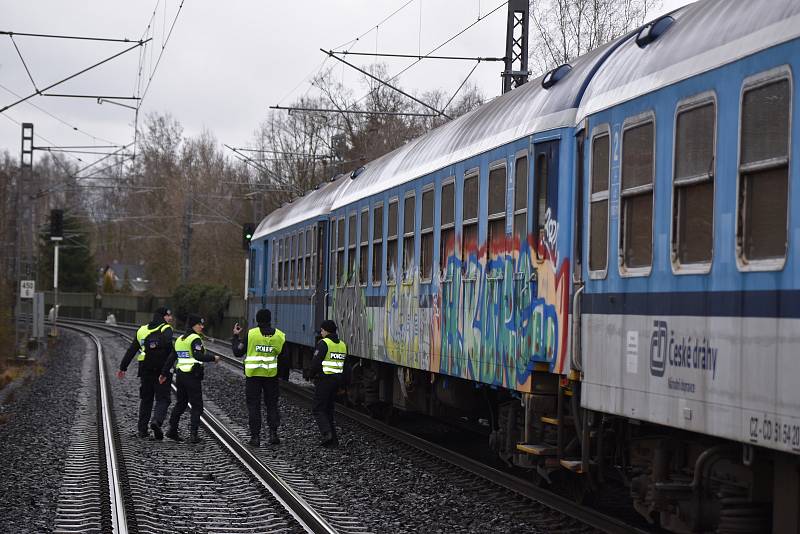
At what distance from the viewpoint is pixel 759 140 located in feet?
20.9

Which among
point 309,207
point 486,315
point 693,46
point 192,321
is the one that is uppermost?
point 309,207

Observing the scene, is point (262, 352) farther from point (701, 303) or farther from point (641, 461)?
point (701, 303)

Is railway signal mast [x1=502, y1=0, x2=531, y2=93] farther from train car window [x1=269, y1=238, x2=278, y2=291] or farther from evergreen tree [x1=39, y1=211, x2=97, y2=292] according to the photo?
evergreen tree [x1=39, y1=211, x2=97, y2=292]

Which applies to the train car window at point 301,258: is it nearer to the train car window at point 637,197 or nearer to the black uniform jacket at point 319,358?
the black uniform jacket at point 319,358

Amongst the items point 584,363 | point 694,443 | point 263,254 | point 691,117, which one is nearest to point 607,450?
point 584,363

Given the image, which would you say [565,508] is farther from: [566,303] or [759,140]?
[759,140]

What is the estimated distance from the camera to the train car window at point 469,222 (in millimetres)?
12023

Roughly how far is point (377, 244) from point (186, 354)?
283 cm

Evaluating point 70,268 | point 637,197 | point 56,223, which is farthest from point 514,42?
point 70,268

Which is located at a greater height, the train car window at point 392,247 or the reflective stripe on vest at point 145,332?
the train car window at point 392,247

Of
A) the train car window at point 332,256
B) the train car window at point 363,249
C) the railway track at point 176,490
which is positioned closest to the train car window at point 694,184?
the railway track at point 176,490

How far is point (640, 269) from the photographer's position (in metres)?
7.88

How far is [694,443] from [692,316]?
2.94 feet

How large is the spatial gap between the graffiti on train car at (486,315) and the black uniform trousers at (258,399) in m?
1.45
